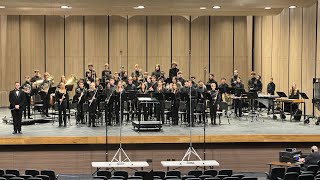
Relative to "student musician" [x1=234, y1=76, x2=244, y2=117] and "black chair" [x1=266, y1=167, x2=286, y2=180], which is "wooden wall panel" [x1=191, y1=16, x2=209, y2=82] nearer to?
"student musician" [x1=234, y1=76, x2=244, y2=117]

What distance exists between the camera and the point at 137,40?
30.2m

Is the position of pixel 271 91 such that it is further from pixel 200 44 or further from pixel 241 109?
pixel 200 44

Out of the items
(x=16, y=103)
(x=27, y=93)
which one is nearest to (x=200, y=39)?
(x=27, y=93)

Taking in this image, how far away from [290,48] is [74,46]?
10898 mm

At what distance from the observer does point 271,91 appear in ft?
82.4

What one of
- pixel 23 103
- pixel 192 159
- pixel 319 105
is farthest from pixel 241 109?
pixel 23 103

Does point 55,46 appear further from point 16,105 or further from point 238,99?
point 238,99

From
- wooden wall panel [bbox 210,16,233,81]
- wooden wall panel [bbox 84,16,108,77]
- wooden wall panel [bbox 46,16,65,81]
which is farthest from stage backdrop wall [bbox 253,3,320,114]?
wooden wall panel [bbox 46,16,65,81]

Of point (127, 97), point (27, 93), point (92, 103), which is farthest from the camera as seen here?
point (27, 93)

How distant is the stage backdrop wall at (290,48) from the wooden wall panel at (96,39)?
26.3 ft

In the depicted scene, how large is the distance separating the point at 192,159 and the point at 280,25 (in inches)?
419

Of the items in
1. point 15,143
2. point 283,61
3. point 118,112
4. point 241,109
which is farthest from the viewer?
point 283,61

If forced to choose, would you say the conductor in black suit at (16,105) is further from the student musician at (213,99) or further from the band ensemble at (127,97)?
the student musician at (213,99)

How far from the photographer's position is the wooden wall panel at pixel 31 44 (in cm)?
2952
